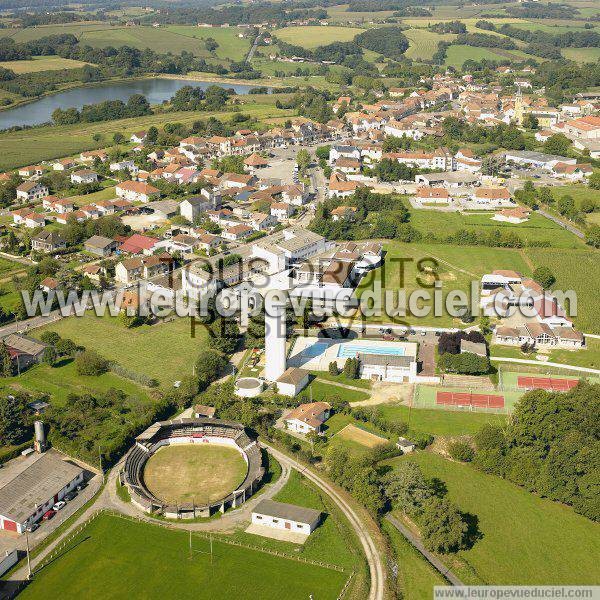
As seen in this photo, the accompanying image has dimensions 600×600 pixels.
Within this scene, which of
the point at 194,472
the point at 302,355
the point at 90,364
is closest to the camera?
the point at 194,472

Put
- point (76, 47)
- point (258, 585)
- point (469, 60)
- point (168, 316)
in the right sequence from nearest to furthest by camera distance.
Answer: point (258, 585), point (168, 316), point (469, 60), point (76, 47)

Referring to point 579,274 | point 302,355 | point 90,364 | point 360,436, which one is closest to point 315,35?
point 579,274

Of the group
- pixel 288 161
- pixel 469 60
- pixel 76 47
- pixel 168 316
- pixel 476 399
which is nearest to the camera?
pixel 476 399

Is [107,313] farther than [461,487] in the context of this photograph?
Yes

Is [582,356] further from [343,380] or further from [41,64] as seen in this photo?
[41,64]

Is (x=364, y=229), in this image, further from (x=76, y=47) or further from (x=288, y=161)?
(x=76, y=47)

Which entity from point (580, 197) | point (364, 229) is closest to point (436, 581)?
point (364, 229)

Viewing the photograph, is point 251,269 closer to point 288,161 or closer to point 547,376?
point 547,376
